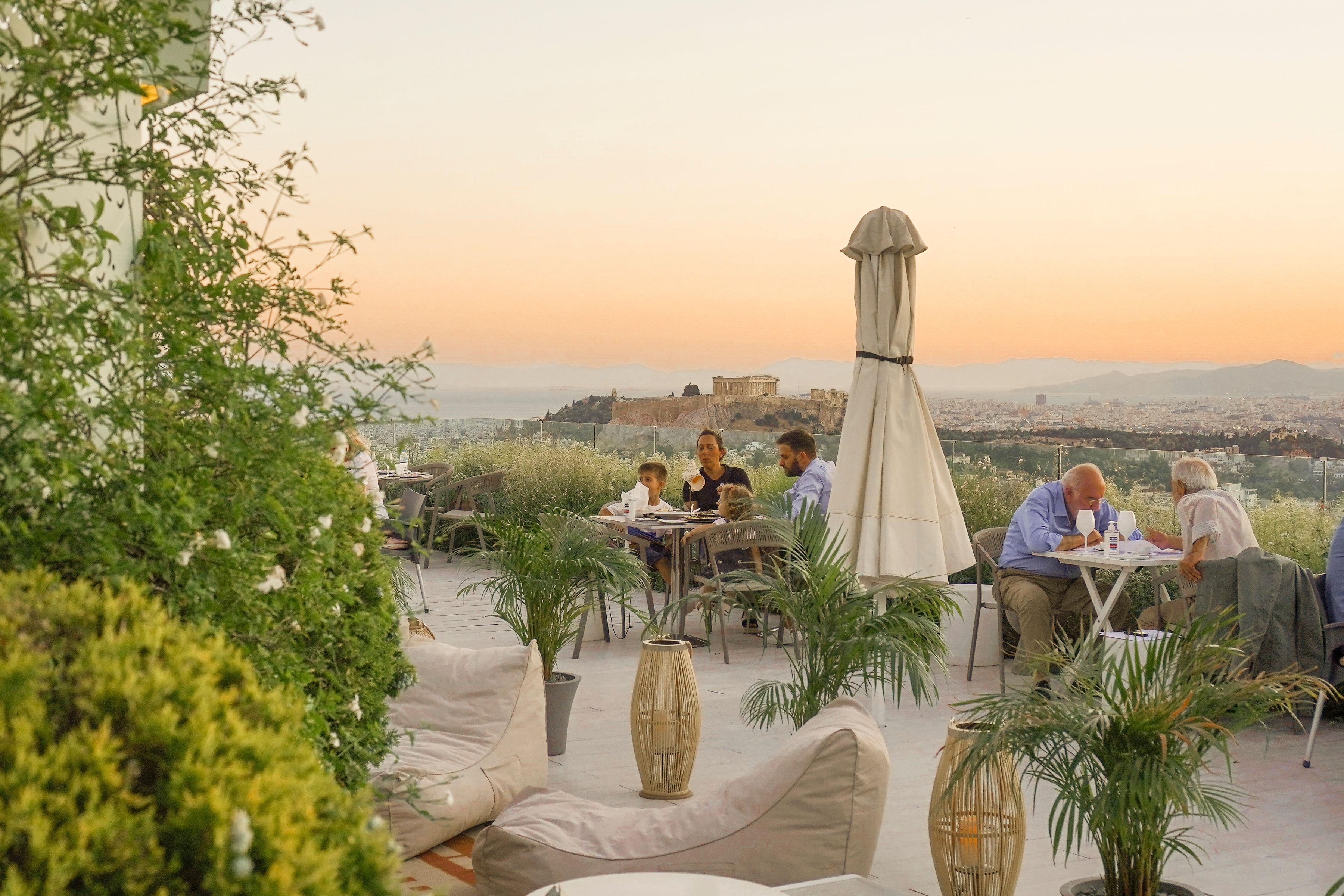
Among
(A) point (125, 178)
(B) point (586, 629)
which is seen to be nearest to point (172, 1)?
(A) point (125, 178)

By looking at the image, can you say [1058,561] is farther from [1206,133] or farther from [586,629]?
[1206,133]

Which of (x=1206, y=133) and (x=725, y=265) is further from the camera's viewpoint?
(x=725, y=265)

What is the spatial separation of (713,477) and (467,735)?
5.47 meters

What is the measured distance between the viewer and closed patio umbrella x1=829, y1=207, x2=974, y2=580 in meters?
6.10

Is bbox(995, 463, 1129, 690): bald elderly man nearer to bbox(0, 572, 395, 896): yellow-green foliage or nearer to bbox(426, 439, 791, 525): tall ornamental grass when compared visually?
bbox(426, 439, 791, 525): tall ornamental grass

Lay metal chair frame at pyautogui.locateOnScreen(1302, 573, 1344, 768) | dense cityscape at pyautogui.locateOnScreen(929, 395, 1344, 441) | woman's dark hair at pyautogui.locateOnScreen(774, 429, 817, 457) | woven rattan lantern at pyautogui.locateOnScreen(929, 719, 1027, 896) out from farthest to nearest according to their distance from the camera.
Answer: dense cityscape at pyautogui.locateOnScreen(929, 395, 1344, 441)
woman's dark hair at pyautogui.locateOnScreen(774, 429, 817, 457)
metal chair frame at pyautogui.locateOnScreen(1302, 573, 1344, 768)
woven rattan lantern at pyautogui.locateOnScreen(929, 719, 1027, 896)

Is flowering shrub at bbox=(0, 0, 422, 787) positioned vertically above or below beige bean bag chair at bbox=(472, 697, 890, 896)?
above

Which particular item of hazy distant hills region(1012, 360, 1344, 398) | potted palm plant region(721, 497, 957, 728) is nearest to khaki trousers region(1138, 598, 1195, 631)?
potted palm plant region(721, 497, 957, 728)

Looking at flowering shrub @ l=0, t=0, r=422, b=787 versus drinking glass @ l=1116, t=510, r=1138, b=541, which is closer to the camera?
flowering shrub @ l=0, t=0, r=422, b=787

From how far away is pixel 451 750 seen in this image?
4699 millimetres

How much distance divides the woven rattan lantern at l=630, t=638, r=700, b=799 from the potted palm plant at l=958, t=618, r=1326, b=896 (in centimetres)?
208

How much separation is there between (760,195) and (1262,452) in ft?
21.3

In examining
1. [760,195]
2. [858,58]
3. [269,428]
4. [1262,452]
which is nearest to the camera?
[269,428]

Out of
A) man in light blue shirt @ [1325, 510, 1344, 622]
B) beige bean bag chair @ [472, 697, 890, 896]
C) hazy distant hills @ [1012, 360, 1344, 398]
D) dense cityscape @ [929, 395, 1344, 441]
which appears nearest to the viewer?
beige bean bag chair @ [472, 697, 890, 896]
